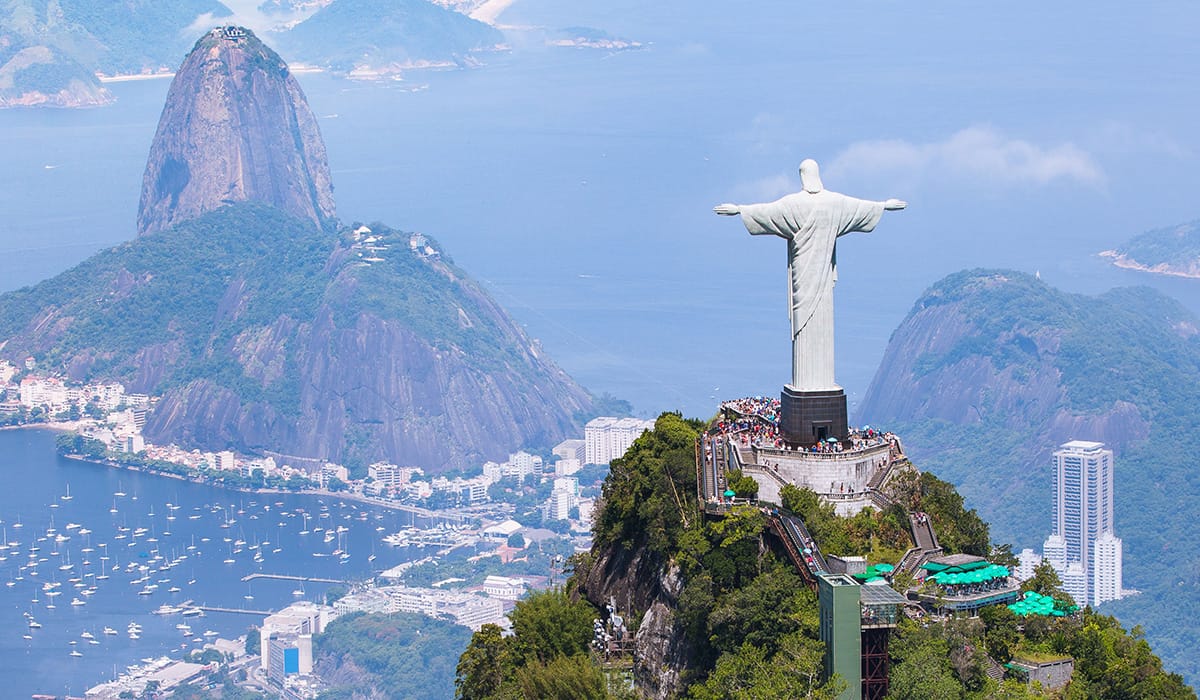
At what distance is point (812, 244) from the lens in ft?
146

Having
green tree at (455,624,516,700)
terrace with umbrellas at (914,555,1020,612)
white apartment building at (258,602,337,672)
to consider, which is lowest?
white apartment building at (258,602,337,672)

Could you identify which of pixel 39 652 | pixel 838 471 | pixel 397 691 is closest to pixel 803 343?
pixel 838 471

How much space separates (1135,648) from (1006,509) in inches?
4312

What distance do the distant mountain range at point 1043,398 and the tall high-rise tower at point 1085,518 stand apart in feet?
7.08

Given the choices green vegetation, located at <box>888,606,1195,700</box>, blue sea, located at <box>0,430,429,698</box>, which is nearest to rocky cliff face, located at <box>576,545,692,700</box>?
green vegetation, located at <box>888,606,1195,700</box>

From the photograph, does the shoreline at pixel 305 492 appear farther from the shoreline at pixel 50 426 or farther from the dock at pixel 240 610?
the dock at pixel 240 610

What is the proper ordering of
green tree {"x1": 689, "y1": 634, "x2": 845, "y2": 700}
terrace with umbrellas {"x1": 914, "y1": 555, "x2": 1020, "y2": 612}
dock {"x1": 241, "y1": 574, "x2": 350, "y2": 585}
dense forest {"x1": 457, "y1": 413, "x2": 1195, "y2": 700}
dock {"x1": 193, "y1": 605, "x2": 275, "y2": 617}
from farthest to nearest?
1. dock {"x1": 241, "y1": 574, "x2": 350, "y2": 585}
2. dock {"x1": 193, "y1": 605, "x2": 275, "y2": 617}
3. terrace with umbrellas {"x1": 914, "y1": 555, "x2": 1020, "y2": 612}
4. dense forest {"x1": 457, "y1": 413, "x2": 1195, "y2": 700}
5. green tree {"x1": 689, "y1": 634, "x2": 845, "y2": 700}

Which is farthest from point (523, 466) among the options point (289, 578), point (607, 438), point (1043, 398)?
point (1043, 398)

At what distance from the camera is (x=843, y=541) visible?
4144 cm

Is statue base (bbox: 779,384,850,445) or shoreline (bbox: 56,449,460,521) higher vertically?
statue base (bbox: 779,384,850,445)

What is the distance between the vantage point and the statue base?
45.0m

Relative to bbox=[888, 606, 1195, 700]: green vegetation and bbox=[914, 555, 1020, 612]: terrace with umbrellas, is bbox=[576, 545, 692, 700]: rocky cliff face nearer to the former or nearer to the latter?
bbox=[914, 555, 1020, 612]: terrace with umbrellas

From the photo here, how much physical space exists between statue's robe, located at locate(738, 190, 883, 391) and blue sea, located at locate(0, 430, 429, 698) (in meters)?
85.7

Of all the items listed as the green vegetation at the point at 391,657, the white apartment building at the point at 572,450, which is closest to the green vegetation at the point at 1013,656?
the green vegetation at the point at 391,657
